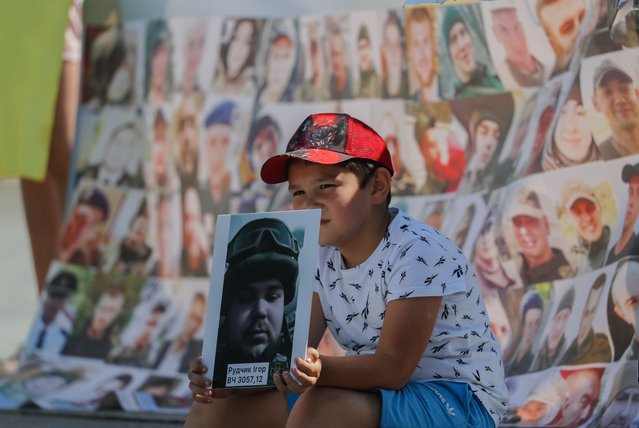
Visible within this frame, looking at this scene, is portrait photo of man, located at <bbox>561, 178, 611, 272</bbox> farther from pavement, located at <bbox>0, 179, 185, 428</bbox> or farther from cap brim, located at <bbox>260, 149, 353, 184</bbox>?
pavement, located at <bbox>0, 179, 185, 428</bbox>

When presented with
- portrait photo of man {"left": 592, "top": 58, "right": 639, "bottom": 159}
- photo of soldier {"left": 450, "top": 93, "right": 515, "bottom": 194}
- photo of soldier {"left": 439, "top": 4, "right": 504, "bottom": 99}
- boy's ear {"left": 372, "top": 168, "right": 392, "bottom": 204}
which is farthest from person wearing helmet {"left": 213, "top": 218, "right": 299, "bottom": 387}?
photo of soldier {"left": 439, "top": 4, "right": 504, "bottom": 99}

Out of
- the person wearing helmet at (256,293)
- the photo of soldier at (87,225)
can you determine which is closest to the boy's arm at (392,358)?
the person wearing helmet at (256,293)

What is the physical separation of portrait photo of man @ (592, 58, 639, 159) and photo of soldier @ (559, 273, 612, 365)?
30cm

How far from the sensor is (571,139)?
278 cm

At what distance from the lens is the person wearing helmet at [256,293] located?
1869 millimetres

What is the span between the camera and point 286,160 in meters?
2.06

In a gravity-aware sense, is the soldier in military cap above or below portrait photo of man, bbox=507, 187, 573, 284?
below

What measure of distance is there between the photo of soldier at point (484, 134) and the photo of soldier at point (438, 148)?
0.04 meters

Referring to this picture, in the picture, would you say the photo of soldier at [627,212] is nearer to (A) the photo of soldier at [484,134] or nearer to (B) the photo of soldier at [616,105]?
(B) the photo of soldier at [616,105]

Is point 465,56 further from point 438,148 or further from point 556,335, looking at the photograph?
point 556,335

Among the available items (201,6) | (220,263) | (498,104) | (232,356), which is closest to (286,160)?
(220,263)

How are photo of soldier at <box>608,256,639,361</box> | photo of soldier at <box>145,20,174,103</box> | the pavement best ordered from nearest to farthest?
photo of soldier at <box>608,256,639,361</box> → the pavement → photo of soldier at <box>145,20,174,103</box>

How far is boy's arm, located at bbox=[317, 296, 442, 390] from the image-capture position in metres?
1.80

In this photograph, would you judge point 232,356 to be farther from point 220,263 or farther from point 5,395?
point 5,395
